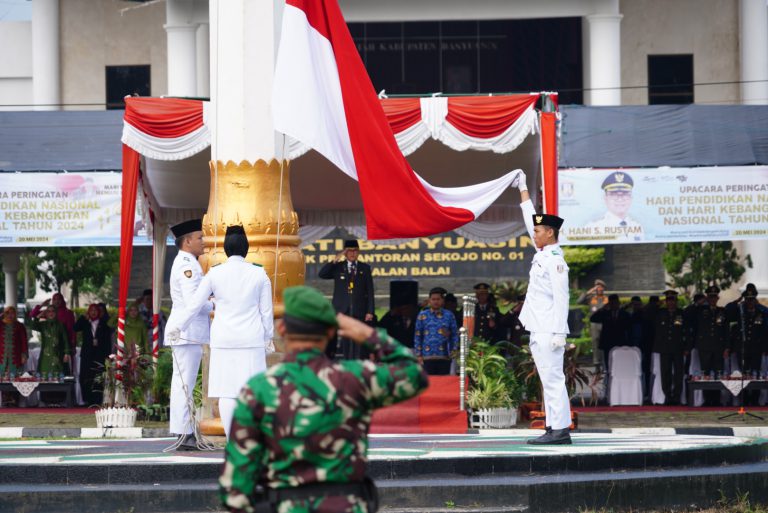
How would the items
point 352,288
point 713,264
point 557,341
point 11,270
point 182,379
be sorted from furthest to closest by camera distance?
point 713,264
point 11,270
point 352,288
point 557,341
point 182,379

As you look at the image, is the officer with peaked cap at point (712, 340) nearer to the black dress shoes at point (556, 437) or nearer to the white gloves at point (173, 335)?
the black dress shoes at point (556, 437)

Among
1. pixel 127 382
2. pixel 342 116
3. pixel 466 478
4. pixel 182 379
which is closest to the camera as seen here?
pixel 466 478

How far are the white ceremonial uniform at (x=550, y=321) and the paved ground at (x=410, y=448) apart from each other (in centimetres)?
37

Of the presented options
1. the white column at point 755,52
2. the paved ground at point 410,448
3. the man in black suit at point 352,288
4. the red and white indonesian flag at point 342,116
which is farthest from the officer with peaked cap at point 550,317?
the white column at point 755,52

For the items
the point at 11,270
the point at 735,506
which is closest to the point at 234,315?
the point at 735,506

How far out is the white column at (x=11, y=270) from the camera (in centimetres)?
2273

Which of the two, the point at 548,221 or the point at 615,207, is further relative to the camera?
the point at 615,207

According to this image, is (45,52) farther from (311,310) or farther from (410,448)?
(311,310)

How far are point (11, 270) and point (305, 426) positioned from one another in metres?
20.8

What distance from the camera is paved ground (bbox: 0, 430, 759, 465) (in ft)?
32.0

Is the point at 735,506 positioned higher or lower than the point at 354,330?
lower

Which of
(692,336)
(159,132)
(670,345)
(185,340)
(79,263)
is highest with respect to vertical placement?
(159,132)

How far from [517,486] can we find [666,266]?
19.3 m

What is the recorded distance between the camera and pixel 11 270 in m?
24.0
